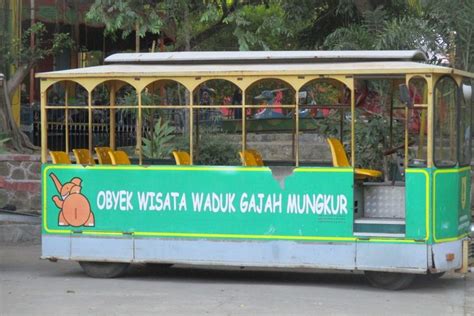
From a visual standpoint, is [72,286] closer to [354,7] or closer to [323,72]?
[323,72]

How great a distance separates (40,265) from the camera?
39.1 ft

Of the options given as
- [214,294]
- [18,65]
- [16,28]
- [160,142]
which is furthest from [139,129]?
[16,28]

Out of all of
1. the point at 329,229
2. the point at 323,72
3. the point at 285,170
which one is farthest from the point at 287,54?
the point at 329,229

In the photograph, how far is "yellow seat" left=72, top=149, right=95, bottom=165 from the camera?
10.6m

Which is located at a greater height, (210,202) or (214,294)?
(210,202)

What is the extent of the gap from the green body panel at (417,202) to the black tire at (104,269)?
3259 mm

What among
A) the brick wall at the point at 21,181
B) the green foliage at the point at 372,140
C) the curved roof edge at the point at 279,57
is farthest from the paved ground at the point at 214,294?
the brick wall at the point at 21,181

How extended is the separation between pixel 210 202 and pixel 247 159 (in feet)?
2.08

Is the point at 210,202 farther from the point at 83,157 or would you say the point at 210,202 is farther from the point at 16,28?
the point at 16,28

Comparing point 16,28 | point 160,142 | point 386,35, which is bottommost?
point 160,142

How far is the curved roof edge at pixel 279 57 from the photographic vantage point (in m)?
9.95

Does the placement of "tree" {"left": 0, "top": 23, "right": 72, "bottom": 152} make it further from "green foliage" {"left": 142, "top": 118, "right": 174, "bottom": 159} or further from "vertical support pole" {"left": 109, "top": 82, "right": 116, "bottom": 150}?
"vertical support pole" {"left": 109, "top": 82, "right": 116, "bottom": 150}

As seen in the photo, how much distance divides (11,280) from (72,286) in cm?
93

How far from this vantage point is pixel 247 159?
1020 cm
